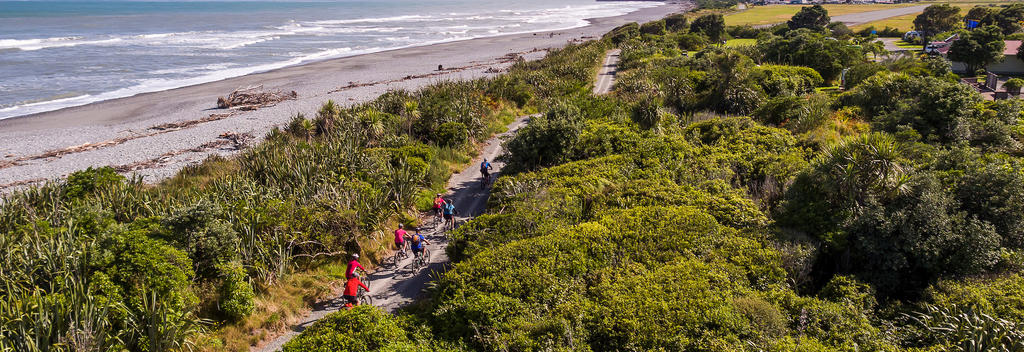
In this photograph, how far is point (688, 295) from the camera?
10492 mm

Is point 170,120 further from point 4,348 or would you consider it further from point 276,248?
point 4,348

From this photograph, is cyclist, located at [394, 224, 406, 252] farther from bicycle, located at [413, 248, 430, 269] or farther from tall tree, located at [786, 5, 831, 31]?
tall tree, located at [786, 5, 831, 31]

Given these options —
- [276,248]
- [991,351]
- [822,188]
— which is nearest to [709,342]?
[991,351]

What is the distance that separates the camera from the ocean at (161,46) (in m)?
43.7

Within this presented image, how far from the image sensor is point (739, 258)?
39.2 ft

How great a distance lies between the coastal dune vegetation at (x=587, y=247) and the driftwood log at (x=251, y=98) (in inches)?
746

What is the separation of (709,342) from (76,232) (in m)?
15.5

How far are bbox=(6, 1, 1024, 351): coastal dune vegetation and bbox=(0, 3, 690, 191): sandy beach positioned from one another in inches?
330

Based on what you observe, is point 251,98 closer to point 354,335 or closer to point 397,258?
point 397,258

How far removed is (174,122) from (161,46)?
43677mm

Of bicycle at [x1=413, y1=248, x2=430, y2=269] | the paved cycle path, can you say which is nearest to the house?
the paved cycle path

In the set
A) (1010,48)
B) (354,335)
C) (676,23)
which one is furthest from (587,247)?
(676,23)

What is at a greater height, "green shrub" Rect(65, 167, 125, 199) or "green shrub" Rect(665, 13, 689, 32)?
"green shrub" Rect(665, 13, 689, 32)

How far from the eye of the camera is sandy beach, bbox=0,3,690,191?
25.8 meters
